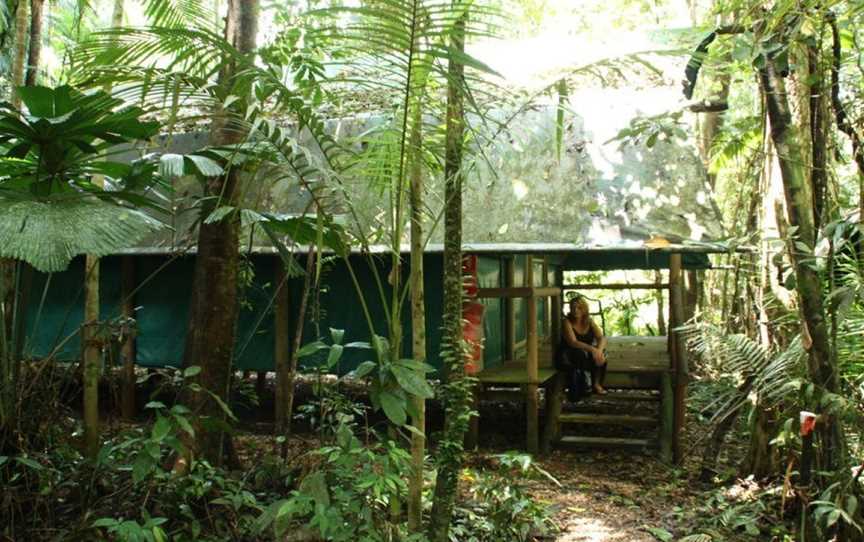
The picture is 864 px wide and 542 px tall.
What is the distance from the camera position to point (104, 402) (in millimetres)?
9961

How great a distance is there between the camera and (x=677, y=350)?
8.09 metres

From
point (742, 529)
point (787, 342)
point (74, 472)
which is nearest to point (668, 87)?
point (787, 342)

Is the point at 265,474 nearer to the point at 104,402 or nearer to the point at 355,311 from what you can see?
the point at 355,311

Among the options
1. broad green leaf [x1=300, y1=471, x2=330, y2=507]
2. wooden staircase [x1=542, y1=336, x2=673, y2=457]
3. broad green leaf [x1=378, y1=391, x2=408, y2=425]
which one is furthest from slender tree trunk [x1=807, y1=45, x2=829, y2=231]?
wooden staircase [x1=542, y1=336, x2=673, y2=457]

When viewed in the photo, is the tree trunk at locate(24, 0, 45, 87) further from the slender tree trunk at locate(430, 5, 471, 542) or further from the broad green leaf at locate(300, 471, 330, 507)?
the broad green leaf at locate(300, 471, 330, 507)

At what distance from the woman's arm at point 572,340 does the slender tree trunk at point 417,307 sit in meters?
5.06

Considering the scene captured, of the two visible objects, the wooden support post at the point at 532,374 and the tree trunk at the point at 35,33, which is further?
the wooden support post at the point at 532,374

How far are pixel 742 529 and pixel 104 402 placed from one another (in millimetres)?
7868

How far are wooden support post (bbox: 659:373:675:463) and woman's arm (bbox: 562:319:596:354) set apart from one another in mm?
847

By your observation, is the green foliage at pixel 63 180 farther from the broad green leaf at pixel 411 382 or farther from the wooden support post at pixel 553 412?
the wooden support post at pixel 553 412

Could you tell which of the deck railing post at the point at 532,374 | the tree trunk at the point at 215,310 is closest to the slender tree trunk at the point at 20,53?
the tree trunk at the point at 215,310

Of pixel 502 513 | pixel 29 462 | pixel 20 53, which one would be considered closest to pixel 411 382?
pixel 29 462

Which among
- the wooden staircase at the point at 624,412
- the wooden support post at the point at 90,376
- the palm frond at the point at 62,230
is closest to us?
the palm frond at the point at 62,230

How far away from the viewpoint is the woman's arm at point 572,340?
861 cm
